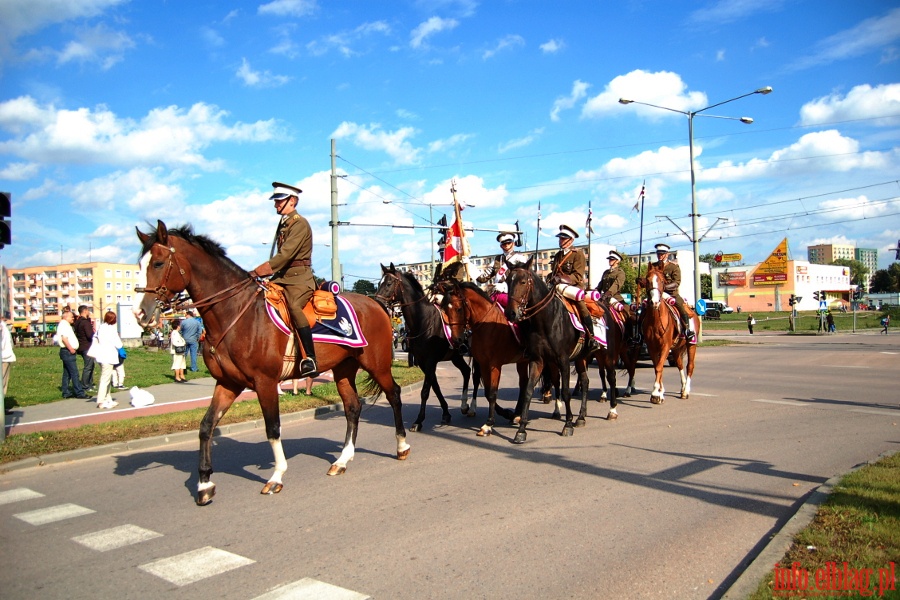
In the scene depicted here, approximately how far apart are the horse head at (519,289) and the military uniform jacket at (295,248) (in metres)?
2.99

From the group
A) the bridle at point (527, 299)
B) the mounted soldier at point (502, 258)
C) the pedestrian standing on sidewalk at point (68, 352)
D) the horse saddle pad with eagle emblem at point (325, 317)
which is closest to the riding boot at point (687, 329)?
the mounted soldier at point (502, 258)

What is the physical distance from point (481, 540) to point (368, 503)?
5.42 ft

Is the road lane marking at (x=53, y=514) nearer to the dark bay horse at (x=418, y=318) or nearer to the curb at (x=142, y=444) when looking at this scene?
the curb at (x=142, y=444)

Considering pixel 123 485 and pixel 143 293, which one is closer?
pixel 143 293

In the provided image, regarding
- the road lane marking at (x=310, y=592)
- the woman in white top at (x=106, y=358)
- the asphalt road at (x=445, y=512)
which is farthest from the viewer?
the woman in white top at (x=106, y=358)

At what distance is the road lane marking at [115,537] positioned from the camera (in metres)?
5.64

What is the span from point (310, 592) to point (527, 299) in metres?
5.95

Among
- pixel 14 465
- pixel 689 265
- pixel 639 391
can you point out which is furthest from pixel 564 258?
pixel 689 265

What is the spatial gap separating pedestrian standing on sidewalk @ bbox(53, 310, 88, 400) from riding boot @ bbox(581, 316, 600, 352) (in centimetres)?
1187

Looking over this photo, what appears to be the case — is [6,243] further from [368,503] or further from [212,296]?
[368,503]

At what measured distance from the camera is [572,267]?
1151 centimetres

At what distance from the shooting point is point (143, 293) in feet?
21.7

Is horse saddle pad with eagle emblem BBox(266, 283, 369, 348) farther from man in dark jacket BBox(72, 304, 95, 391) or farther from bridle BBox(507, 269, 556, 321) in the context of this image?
man in dark jacket BBox(72, 304, 95, 391)

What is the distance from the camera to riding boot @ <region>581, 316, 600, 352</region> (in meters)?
11.1
